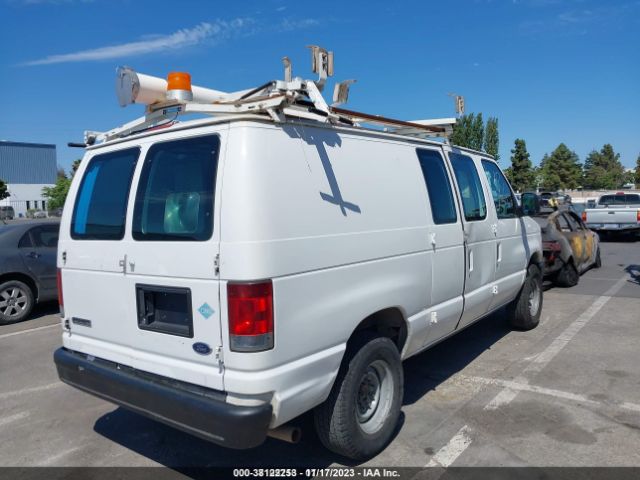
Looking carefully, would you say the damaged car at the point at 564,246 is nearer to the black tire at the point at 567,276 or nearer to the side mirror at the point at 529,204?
the black tire at the point at 567,276

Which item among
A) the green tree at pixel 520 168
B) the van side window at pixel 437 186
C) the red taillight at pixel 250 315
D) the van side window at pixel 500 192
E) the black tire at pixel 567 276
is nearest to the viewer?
the red taillight at pixel 250 315

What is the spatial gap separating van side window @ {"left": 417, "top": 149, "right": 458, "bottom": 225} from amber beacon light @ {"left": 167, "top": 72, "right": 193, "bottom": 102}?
6.30 feet

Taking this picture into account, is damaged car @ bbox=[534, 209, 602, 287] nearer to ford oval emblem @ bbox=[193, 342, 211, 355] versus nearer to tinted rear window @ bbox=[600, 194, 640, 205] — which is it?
ford oval emblem @ bbox=[193, 342, 211, 355]

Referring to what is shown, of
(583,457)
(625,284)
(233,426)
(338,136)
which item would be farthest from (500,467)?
(625,284)

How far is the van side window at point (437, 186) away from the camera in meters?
4.22

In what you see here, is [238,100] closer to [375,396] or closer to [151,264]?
[151,264]

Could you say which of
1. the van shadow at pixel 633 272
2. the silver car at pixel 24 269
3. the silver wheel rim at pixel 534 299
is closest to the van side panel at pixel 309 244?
the silver wheel rim at pixel 534 299

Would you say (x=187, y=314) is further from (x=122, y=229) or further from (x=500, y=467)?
(x=500, y=467)

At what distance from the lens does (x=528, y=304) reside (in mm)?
6371

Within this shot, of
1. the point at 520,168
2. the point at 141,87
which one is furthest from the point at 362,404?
the point at 520,168

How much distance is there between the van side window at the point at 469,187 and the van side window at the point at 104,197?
2844 millimetres

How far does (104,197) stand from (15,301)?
5.46 m

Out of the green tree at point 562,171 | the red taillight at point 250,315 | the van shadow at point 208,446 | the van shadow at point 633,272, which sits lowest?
the van shadow at point 208,446

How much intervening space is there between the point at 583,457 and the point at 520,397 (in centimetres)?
102
